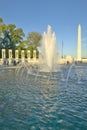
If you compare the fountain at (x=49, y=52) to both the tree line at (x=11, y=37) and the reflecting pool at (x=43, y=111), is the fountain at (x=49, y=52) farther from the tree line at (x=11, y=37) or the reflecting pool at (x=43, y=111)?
the tree line at (x=11, y=37)

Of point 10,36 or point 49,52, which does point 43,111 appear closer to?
point 49,52

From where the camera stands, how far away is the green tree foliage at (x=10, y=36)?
177 ft

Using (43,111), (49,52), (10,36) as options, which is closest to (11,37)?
(10,36)

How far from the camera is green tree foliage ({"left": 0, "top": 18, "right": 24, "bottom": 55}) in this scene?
177 feet

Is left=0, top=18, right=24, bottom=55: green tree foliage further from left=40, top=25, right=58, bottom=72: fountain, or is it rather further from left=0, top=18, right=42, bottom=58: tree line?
left=40, top=25, right=58, bottom=72: fountain

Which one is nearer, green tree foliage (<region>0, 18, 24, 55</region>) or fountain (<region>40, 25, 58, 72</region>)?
fountain (<region>40, 25, 58, 72</region>)

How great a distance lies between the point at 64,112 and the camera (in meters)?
6.72

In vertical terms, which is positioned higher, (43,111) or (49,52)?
(49,52)

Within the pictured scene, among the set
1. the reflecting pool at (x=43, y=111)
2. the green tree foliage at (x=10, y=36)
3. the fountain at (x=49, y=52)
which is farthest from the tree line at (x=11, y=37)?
the reflecting pool at (x=43, y=111)

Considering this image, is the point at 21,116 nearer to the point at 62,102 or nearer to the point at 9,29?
the point at 62,102

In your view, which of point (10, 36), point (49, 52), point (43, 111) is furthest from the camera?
point (10, 36)

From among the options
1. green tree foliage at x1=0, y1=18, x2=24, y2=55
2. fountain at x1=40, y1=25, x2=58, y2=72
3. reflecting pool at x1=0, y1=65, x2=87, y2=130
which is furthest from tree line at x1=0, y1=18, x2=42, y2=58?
reflecting pool at x1=0, y1=65, x2=87, y2=130

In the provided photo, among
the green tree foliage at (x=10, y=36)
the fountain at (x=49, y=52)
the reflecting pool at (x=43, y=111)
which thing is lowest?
the reflecting pool at (x=43, y=111)

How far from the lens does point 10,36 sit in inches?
2195
